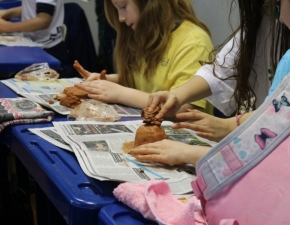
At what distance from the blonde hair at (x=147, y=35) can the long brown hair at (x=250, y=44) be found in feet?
1.00

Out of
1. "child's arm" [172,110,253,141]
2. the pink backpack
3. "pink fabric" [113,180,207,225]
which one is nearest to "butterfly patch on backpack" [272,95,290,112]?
the pink backpack

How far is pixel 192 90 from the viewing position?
1258mm

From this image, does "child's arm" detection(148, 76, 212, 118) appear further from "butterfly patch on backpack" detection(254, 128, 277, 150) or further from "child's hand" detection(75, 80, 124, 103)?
"butterfly patch on backpack" detection(254, 128, 277, 150)

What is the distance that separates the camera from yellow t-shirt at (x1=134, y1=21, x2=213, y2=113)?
145cm

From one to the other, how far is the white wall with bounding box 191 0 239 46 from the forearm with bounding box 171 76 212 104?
2.67ft

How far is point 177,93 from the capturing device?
1236 mm

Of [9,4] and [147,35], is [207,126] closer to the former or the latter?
[147,35]

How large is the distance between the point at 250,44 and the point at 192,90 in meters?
0.19

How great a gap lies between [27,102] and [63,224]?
33cm

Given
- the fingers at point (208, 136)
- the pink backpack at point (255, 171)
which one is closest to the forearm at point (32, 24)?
the fingers at point (208, 136)

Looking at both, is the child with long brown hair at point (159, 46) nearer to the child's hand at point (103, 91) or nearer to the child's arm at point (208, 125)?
the child's hand at point (103, 91)

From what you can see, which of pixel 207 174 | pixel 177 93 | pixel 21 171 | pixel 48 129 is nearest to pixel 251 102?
pixel 177 93

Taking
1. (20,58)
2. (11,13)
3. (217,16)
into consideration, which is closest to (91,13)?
(11,13)

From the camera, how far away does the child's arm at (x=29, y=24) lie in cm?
249
